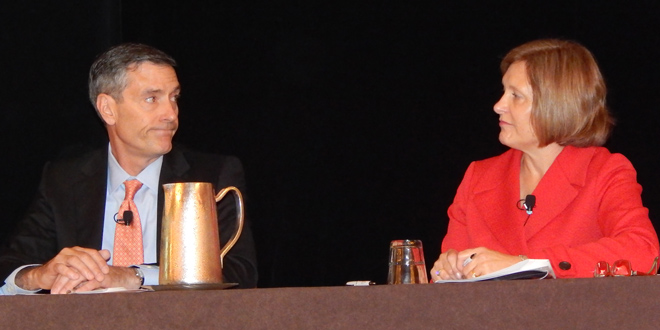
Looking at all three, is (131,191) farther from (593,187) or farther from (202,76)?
(202,76)

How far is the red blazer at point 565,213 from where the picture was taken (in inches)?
69.4

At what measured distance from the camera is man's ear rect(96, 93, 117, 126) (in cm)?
239

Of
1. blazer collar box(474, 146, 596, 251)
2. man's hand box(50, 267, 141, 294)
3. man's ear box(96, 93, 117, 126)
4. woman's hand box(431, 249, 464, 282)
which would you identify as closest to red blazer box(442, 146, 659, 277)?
blazer collar box(474, 146, 596, 251)

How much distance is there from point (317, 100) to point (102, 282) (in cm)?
205

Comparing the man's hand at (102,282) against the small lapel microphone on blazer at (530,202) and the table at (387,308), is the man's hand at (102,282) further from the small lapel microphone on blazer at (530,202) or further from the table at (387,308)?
the small lapel microphone on blazer at (530,202)

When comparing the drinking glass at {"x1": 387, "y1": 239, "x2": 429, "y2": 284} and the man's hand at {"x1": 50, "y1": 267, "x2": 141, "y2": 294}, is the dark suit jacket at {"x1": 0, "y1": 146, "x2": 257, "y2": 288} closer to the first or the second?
the man's hand at {"x1": 50, "y1": 267, "x2": 141, "y2": 294}

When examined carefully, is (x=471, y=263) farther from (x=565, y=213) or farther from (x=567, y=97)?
(x=567, y=97)

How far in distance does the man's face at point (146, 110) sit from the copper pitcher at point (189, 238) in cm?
90

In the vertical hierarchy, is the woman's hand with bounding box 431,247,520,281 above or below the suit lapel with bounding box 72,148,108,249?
below

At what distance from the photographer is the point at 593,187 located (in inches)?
79.9

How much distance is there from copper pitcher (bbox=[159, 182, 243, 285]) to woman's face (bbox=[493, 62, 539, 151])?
96cm

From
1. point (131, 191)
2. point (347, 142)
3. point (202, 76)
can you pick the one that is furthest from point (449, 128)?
point (131, 191)

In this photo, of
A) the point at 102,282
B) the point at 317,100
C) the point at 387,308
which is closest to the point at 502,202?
the point at 102,282

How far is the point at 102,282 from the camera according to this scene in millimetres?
1553
